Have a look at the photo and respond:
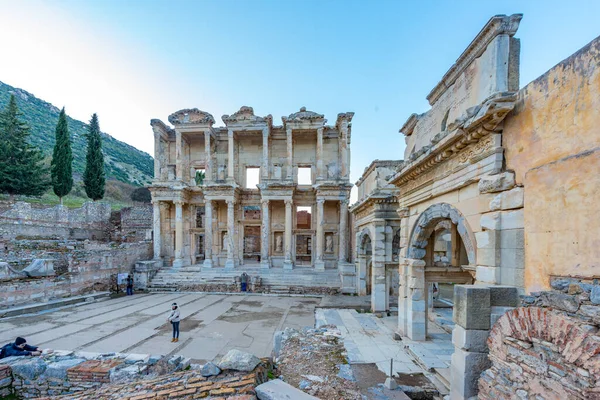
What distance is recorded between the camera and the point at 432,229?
7316mm

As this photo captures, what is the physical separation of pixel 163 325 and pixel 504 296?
11.7m

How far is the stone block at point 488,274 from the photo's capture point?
418 cm

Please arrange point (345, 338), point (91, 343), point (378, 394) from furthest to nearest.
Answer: point (91, 343)
point (345, 338)
point (378, 394)

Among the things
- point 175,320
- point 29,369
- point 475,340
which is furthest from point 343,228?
point 29,369

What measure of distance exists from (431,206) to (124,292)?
19.5 m

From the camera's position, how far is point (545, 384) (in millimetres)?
3078

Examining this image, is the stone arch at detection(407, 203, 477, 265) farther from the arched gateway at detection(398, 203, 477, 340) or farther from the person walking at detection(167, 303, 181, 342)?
the person walking at detection(167, 303, 181, 342)

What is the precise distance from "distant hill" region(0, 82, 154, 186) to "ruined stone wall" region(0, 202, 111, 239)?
2453 centimetres

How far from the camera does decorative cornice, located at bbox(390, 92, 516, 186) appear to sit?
3902 millimetres

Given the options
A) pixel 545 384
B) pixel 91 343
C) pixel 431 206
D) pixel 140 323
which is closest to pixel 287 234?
pixel 140 323

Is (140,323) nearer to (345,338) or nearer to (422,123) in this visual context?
(345,338)

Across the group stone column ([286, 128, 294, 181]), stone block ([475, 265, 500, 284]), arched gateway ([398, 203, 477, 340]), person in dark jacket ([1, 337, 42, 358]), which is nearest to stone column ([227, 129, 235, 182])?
stone column ([286, 128, 294, 181])

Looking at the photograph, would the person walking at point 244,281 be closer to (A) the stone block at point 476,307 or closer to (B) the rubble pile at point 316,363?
(B) the rubble pile at point 316,363

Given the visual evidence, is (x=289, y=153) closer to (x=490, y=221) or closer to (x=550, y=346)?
(x=490, y=221)
